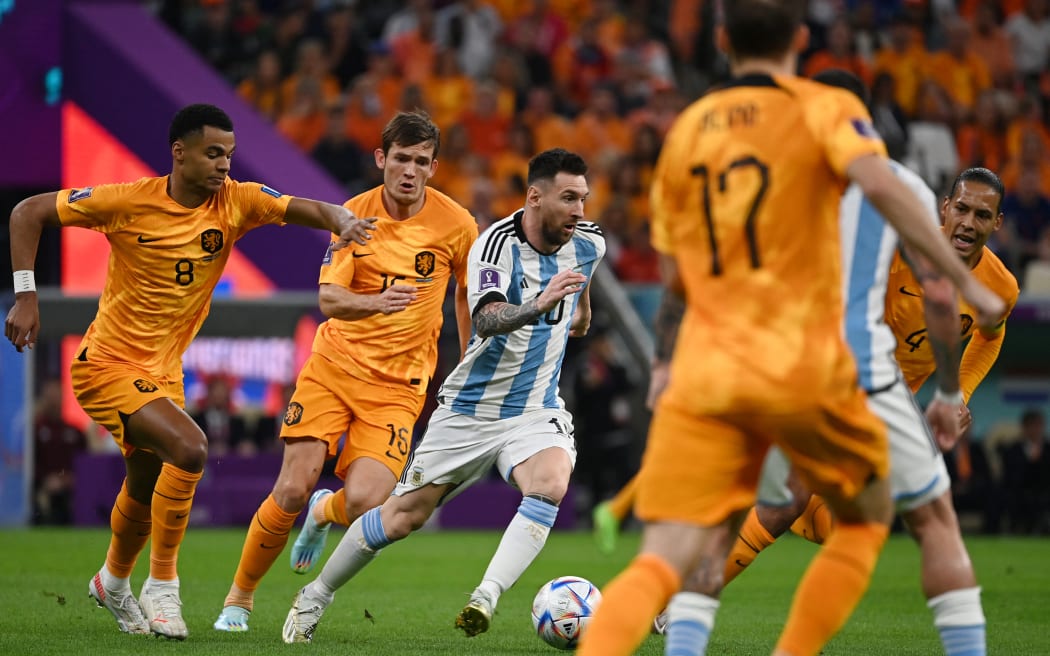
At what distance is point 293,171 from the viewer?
17016mm

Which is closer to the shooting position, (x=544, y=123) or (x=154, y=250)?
(x=154, y=250)

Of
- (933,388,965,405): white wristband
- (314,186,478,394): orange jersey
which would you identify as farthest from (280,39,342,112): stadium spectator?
(933,388,965,405): white wristband

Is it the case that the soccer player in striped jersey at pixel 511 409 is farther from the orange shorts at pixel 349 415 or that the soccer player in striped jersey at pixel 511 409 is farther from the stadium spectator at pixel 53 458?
the stadium spectator at pixel 53 458

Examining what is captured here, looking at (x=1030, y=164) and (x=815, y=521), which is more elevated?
(x=1030, y=164)

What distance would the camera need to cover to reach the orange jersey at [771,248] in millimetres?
4383

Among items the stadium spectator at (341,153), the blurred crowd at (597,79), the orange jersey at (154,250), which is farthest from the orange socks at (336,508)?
the stadium spectator at (341,153)

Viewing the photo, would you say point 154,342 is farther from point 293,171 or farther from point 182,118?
point 293,171

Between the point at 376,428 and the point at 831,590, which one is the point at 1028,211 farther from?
the point at 831,590

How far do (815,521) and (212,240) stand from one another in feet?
11.0

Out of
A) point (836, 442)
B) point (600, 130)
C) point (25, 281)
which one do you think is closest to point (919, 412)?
point (836, 442)

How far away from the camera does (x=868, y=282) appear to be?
17.0 feet

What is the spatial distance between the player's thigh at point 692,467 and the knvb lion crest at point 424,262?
379 centimetres

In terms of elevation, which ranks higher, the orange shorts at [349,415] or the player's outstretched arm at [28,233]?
the player's outstretched arm at [28,233]

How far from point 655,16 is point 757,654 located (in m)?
15.3
